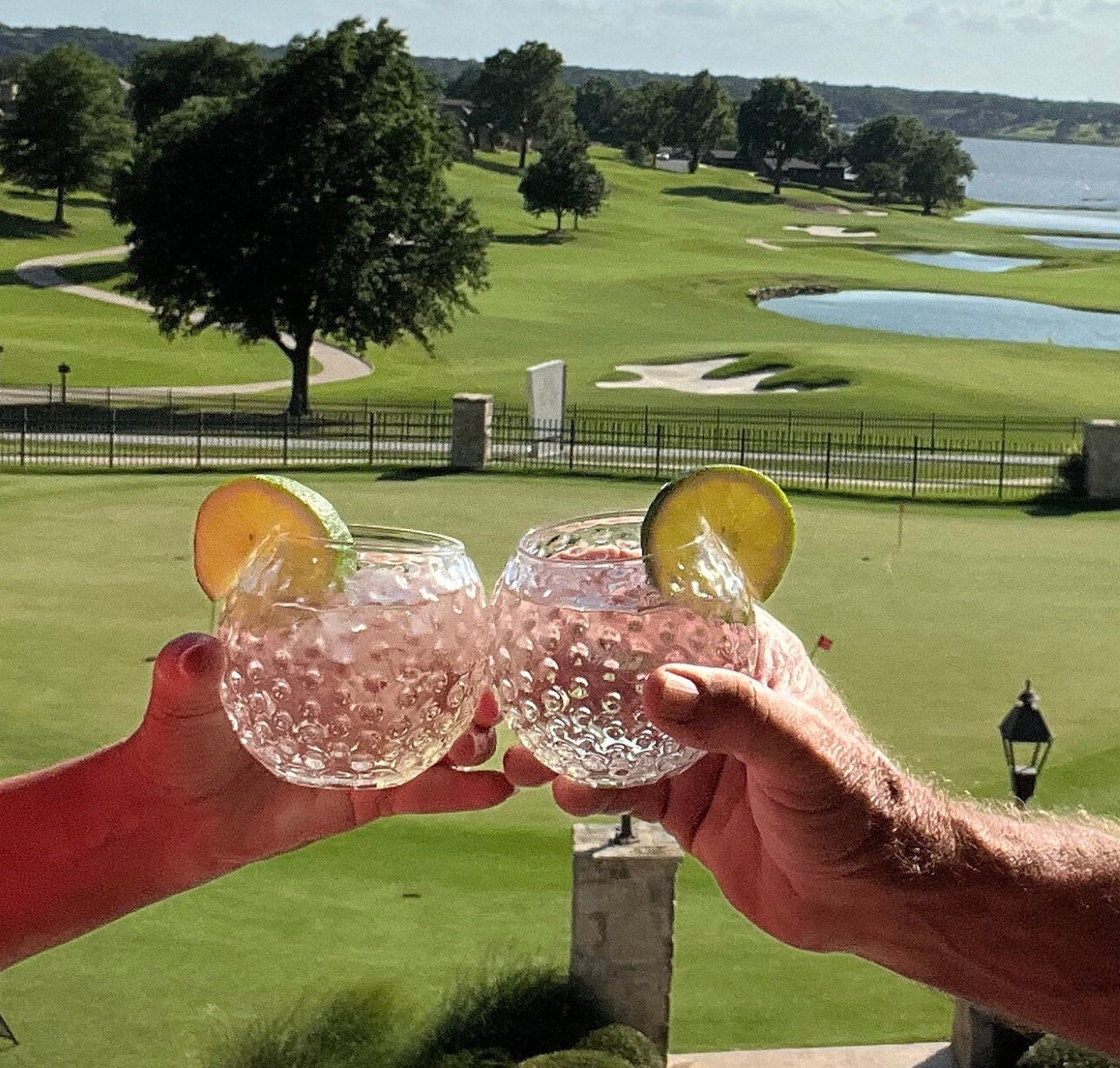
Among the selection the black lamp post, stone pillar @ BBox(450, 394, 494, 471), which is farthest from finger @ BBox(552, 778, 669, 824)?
stone pillar @ BBox(450, 394, 494, 471)

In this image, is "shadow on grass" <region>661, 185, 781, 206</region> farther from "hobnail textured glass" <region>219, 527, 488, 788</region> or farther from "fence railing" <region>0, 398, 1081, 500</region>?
"hobnail textured glass" <region>219, 527, 488, 788</region>

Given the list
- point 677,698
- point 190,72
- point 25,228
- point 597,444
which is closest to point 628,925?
point 677,698

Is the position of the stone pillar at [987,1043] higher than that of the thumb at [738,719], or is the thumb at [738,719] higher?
the thumb at [738,719]

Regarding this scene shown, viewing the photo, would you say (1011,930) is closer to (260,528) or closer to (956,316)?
(260,528)

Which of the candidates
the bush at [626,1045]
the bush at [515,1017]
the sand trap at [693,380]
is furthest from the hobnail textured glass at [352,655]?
the sand trap at [693,380]

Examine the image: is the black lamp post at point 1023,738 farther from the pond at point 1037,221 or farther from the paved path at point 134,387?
the pond at point 1037,221

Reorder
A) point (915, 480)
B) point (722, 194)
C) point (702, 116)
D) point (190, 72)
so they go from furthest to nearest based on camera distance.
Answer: point (702, 116), point (722, 194), point (190, 72), point (915, 480)
